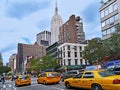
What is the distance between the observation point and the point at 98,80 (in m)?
14.5

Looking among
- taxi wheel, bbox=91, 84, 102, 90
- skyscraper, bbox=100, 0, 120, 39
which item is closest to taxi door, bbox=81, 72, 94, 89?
taxi wheel, bbox=91, 84, 102, 90

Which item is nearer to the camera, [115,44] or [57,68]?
[115,44]

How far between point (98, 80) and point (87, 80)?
141 cm

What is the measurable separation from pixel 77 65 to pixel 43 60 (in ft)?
42.3

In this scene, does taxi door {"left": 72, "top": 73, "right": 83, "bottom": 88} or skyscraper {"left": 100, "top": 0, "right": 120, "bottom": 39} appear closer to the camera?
taxi door {"left": 72, "top": 73, "right": 83, "bottom": 88}

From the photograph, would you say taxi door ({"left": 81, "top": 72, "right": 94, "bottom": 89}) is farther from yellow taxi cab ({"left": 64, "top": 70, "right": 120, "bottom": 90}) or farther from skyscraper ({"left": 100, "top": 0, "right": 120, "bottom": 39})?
skyscraper ({"left": 100, "top": 0, "right": 120, "bottom": 39})

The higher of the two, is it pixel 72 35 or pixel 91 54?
pixel 72 35

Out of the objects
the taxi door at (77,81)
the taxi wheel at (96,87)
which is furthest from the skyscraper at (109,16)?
the taxi wheel at (96,87)

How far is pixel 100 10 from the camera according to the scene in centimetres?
5803

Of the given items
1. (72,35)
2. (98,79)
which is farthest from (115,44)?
(72,35)

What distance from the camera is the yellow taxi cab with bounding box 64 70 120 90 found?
13383 millimetres

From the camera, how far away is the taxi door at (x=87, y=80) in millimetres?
15378

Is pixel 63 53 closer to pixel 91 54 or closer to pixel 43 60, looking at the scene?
pixel 43 60

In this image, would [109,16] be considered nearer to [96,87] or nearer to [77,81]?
[77,81]
